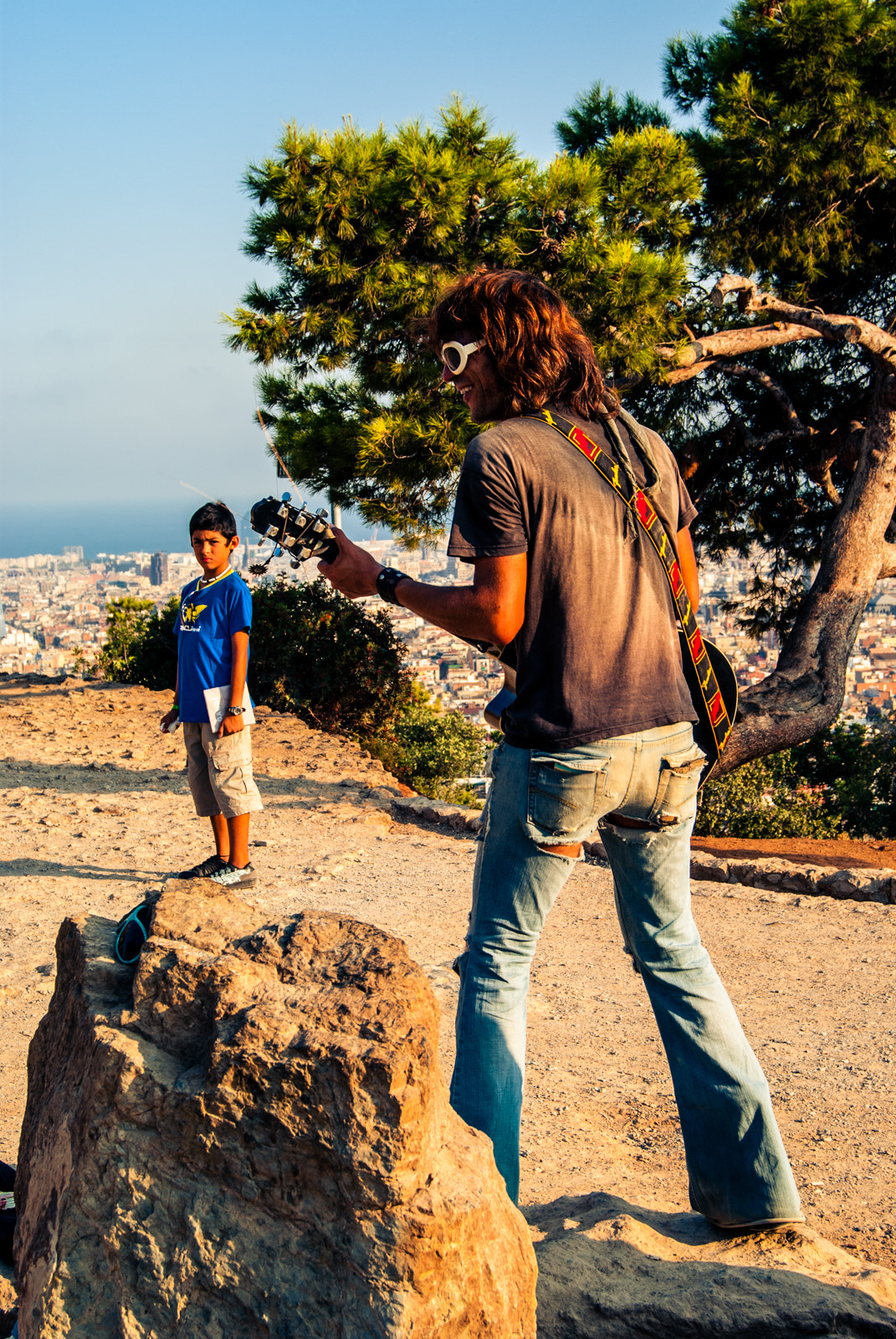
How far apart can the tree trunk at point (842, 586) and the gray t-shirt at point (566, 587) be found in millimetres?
5758

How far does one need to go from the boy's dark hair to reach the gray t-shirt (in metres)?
3.09

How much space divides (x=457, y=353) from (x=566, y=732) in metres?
0.84

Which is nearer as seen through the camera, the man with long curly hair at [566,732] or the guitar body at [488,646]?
the man with long curly hair at [566,732]

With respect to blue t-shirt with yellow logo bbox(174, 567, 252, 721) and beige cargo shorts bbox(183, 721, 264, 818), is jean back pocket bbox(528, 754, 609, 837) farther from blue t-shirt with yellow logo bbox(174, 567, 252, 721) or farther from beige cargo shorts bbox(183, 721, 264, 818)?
blue t-shirt with yellow logo bbox(174, 567, 252, 721)

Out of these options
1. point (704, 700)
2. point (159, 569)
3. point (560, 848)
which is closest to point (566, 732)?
point (560, 848)

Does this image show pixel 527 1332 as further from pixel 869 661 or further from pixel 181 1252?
pixel 869 661

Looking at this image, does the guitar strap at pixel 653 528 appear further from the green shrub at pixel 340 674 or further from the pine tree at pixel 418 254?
the green shrub at pixel 340 674

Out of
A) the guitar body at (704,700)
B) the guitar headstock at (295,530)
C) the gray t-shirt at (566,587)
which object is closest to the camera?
the gray t-shirt at (566,587)

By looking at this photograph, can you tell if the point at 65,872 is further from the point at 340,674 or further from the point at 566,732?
the point at 566,732

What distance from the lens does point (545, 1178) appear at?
2762 mm

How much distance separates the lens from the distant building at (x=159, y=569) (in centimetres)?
2041

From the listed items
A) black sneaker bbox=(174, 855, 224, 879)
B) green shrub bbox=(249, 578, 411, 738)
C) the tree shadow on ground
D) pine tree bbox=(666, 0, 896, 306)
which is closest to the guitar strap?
black sneaker bbox=(174, 855, 224, 879)

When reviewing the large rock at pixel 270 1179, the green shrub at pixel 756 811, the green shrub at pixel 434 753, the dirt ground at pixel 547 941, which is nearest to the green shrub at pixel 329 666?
the green shrub at pixel 434 753

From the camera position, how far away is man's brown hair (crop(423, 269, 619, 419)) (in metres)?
2.13
